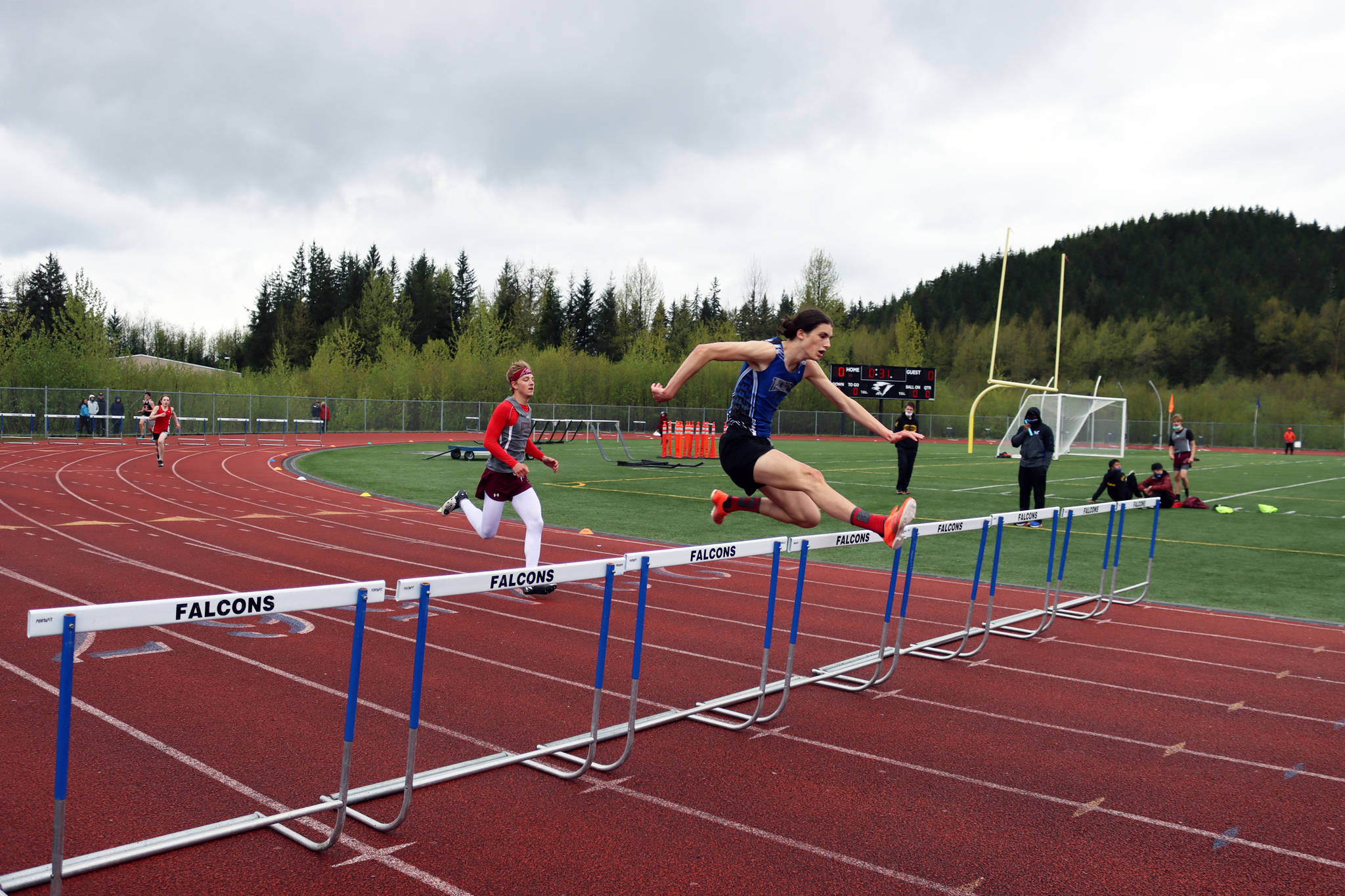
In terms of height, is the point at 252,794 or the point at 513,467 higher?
the point at 513,467

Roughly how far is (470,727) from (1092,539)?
454 inches

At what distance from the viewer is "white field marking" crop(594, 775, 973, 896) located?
11.2 feet

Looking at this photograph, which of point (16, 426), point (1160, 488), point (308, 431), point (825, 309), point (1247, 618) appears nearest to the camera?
point (1247, 618)

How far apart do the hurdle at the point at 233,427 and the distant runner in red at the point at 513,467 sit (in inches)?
1369

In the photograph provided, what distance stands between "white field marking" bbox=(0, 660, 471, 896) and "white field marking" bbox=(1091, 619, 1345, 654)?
688 centimetres

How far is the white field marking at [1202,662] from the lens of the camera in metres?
6.44

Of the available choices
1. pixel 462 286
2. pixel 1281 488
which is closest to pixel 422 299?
pixel 462 286

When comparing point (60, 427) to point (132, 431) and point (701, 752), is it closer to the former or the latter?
point (132, 431)

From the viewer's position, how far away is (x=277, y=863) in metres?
3.44

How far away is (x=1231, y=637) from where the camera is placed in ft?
25.3

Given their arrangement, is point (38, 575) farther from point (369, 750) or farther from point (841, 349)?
point (841, 349)

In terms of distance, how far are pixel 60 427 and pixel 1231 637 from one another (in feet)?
133

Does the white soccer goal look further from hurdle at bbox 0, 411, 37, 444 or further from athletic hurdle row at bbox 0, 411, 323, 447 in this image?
hurdle at bbox 0, 411, 37, 444

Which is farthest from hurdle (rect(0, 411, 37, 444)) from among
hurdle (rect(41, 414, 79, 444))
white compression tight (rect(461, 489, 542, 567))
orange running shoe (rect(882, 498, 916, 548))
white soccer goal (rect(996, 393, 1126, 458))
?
white soccer goal (rect(996, 393, 1126, 458))
